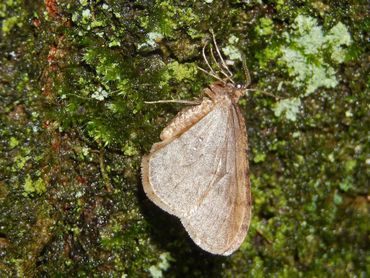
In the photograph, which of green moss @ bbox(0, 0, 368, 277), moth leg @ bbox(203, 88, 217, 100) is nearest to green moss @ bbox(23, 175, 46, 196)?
green moss @ bbox(0, 0, 368, 277)

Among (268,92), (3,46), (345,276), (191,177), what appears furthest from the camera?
(345,276)

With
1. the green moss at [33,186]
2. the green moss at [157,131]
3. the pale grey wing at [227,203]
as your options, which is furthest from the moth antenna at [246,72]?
the green moss at [33,186]

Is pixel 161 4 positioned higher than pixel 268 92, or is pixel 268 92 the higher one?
pixel 161 4

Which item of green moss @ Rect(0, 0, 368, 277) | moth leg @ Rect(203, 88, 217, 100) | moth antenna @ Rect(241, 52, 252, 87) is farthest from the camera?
moth antenna @ Rect(241, 52, 252, 87)

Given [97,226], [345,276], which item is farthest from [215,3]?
[345,276]

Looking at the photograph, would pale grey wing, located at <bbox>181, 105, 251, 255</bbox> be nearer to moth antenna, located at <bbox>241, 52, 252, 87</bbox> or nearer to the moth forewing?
the moth forewing

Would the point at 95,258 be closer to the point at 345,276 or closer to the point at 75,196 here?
the point at 75,196

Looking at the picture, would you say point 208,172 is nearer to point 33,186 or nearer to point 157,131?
point 157,131

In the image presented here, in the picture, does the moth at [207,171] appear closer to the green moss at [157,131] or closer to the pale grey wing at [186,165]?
the pale grey wing at [186,165]
